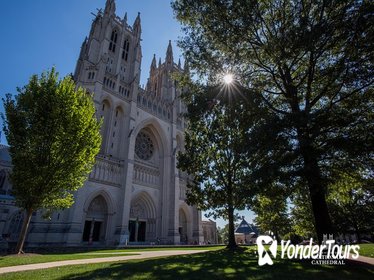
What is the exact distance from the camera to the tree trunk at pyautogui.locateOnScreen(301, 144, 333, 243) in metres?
8.55

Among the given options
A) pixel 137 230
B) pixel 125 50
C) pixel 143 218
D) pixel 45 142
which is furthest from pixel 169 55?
pixel 45 142

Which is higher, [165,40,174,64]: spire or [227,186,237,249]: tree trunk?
[165,40,174,64]: spire

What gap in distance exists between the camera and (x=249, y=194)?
916 cm

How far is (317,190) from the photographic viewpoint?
29.0 ft

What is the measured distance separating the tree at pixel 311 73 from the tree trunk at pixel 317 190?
0.12 ft

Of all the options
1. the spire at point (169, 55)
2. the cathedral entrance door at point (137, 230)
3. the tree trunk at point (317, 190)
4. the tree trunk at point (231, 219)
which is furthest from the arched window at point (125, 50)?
the tree trunk at point (317, 190)

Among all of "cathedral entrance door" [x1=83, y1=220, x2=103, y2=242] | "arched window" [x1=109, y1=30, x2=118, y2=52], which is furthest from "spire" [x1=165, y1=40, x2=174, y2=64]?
"cathedral entrance door" [x1=83, y1=220, x2=103, y2=242]

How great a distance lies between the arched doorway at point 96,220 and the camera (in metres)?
30.0

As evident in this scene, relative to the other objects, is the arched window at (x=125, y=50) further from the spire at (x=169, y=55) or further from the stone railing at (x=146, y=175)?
the stone railing at (x=146, y=175)

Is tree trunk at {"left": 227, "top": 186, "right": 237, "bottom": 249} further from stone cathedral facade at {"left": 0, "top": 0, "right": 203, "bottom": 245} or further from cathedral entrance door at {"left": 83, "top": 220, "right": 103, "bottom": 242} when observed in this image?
cathedral entrance door at {"left": 83, "top": 220, "right": 103, "bottom": 242}

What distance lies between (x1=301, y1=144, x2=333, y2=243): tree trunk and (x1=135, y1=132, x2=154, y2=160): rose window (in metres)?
31.7

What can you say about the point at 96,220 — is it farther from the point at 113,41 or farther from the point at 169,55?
the point at 169,55

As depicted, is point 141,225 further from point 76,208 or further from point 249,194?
point 249,194

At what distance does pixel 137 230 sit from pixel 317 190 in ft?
102
